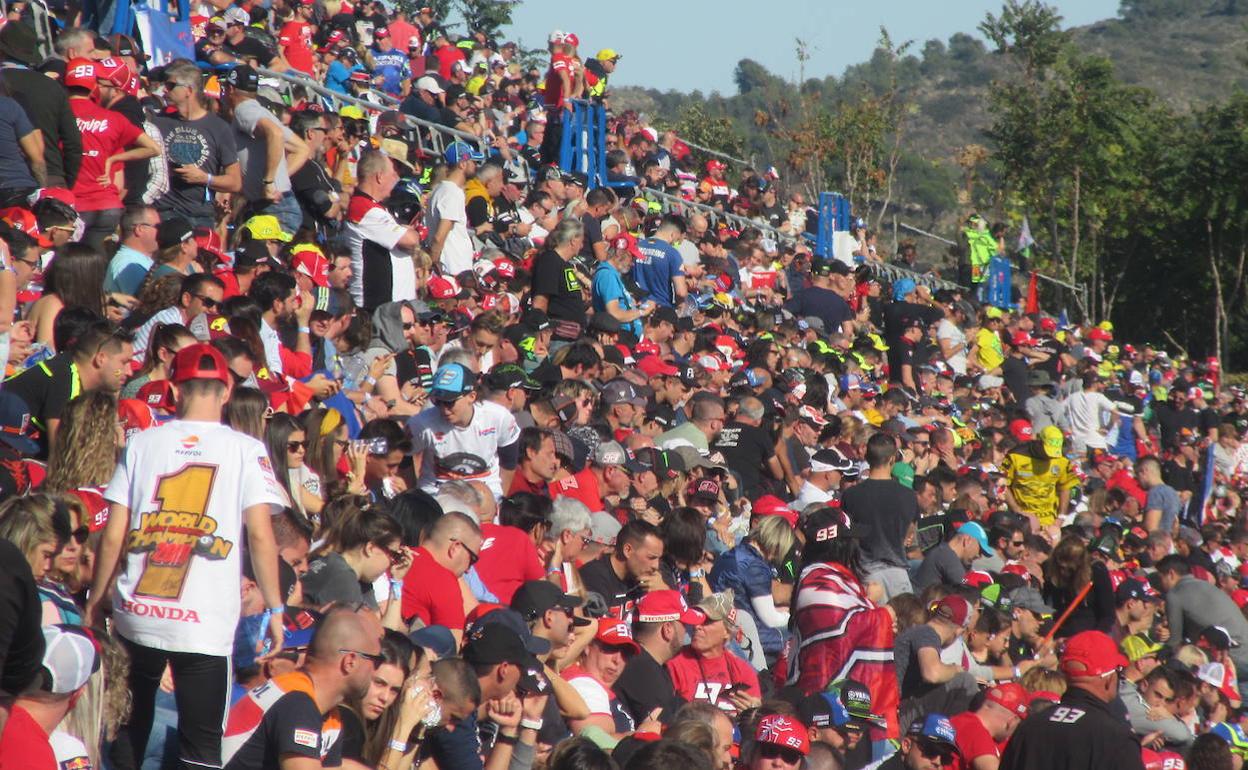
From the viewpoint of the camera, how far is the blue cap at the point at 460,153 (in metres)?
16.8

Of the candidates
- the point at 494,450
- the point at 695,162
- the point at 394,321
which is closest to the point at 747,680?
the point at 494,450

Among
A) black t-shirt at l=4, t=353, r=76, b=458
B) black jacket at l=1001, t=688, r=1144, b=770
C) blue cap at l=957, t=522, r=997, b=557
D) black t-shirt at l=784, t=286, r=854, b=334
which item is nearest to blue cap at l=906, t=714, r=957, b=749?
black jacket at l=1001, t=688, r=1144, b=770

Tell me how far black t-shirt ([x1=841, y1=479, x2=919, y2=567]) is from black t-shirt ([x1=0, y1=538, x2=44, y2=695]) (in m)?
7.13

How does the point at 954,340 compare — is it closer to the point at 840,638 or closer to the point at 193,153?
the point at 193,153

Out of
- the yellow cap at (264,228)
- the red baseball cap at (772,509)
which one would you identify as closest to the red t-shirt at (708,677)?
the red baseball cap at (772,509)

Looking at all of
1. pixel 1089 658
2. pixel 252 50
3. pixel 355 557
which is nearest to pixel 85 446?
pixel 355 557

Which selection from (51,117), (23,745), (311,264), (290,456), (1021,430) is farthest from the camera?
(1021,430)

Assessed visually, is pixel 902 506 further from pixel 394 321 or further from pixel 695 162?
pixel 695 162

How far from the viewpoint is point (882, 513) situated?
34.6ft

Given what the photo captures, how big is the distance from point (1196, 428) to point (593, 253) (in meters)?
11.4

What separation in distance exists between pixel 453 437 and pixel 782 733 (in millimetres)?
3409

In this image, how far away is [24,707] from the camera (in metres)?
4.21

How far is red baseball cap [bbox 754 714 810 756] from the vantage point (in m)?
6.07

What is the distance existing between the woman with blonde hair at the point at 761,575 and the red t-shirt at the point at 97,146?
4390mm
